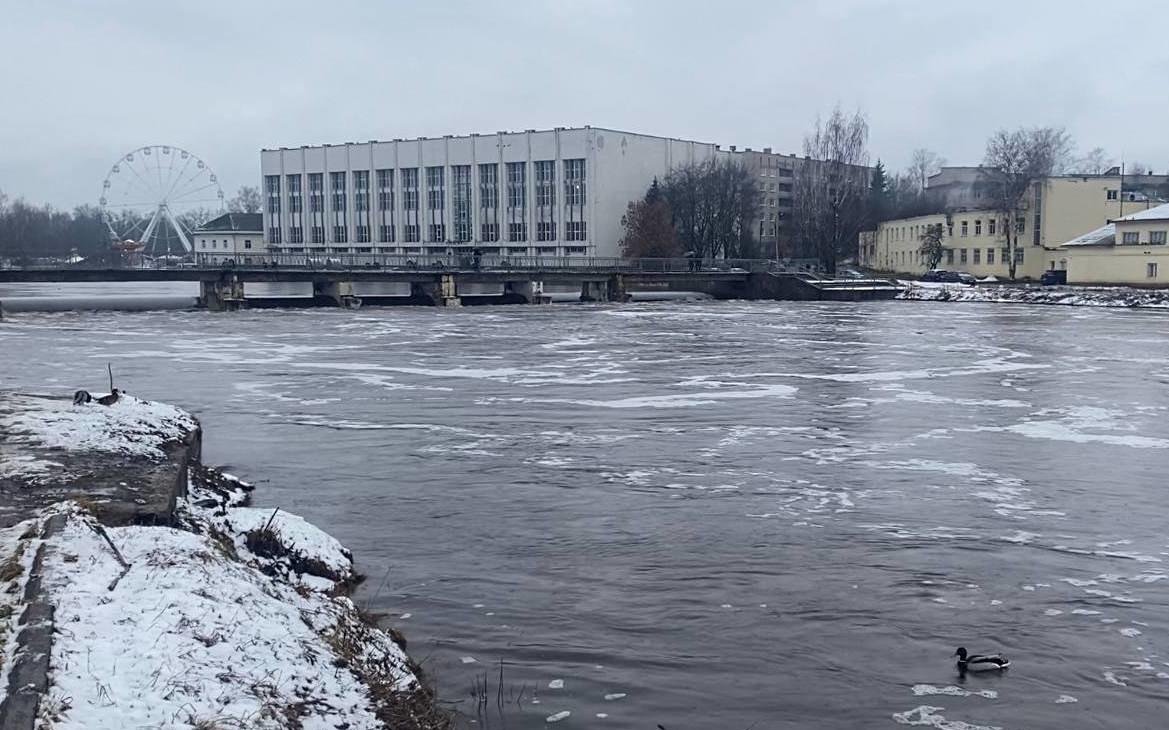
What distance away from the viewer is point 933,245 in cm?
11119

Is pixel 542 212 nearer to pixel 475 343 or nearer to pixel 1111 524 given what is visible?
pixel 475 343

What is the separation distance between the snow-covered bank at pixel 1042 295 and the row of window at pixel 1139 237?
4.41 m

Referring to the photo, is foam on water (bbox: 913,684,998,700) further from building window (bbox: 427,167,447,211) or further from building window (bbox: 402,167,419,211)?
building window (bbox: 402,167,419,211)

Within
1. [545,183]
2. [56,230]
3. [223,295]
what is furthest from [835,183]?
[56,230]

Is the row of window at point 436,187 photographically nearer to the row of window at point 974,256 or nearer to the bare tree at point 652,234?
the bare tree at point 652,234

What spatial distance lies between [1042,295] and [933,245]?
30735mm

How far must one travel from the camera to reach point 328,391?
28.9 meters

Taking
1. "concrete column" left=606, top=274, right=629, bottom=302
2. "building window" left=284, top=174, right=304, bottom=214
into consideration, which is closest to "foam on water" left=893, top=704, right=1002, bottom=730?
"concrete column" left=606, top=274, right=629, bottom=302

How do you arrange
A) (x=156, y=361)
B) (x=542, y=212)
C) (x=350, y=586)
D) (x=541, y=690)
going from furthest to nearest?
(x=542, y=212)
(x=156, y=361)
(x=350, y=586)
(x=541, y=690)

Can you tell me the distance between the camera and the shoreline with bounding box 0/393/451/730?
6426mm

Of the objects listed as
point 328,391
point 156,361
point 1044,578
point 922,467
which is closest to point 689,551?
point 1044,578

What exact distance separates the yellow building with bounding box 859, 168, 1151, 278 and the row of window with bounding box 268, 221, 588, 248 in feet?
123

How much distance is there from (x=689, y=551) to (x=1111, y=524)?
5.71m

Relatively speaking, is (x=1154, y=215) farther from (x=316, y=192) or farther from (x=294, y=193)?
(x=294, y=193)
